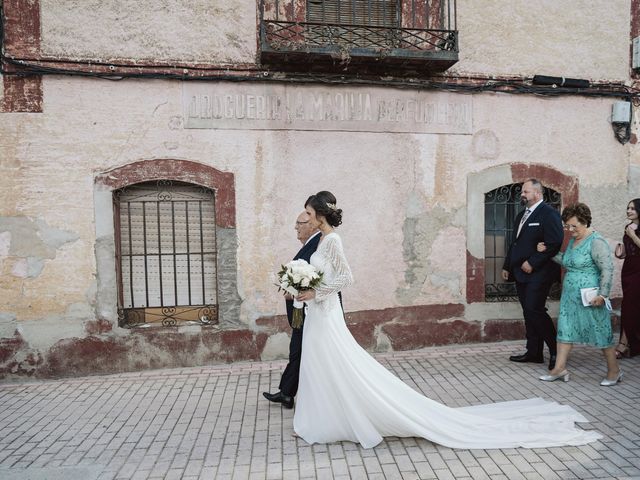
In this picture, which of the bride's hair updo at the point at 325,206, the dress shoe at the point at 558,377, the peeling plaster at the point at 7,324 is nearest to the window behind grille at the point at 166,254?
the peeling plaster at the point at 7,324

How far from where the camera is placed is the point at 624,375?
570 centimetres

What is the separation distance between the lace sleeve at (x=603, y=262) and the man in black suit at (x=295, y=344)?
9.48 feet

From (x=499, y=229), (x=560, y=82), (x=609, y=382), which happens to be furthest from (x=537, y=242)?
(x=560, y=82)

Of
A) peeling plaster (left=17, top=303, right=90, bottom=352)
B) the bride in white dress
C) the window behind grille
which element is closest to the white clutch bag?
the bride in white dress

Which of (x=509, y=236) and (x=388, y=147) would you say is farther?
(x=509, y=236)

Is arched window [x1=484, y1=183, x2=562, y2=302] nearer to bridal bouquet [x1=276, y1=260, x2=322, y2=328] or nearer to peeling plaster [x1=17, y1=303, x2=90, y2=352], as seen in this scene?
bridal bouquet [x1=276, y1=260, x2=322, y2=328]

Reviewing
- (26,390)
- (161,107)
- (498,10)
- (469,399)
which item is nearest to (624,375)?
(469,399)

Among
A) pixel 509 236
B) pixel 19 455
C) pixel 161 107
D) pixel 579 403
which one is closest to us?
pixel 19 455

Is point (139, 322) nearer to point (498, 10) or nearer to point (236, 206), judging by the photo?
point (236, 206)

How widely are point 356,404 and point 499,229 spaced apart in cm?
419

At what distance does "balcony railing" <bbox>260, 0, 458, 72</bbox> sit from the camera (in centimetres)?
605

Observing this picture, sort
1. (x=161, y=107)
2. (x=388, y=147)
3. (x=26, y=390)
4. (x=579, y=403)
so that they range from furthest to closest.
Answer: (x=388, y=147) < (x=161, y=107) < (x=26, y=390) < (x=579, y=403)

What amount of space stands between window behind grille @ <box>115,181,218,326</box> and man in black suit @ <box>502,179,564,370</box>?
385cm

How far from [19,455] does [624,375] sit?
6108mm
